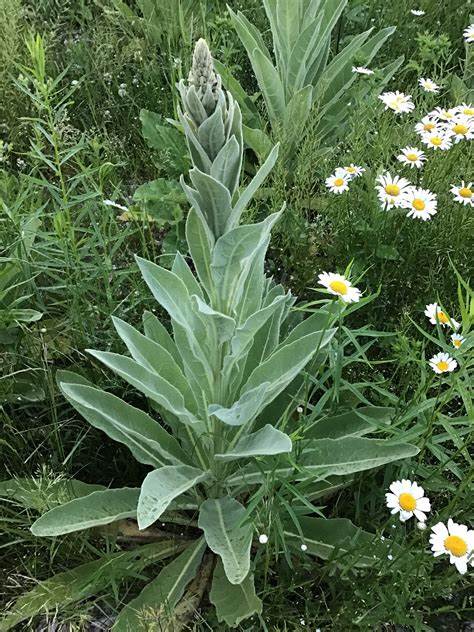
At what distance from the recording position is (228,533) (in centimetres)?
182

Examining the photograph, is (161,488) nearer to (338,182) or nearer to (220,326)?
(220,326)

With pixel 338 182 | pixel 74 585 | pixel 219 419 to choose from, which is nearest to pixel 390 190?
pixel 338 182

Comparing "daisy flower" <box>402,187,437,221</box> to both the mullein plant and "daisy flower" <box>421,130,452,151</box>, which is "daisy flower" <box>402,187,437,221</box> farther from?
the mullein plant

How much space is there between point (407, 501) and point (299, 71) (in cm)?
211

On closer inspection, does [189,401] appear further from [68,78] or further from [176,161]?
[68,78]

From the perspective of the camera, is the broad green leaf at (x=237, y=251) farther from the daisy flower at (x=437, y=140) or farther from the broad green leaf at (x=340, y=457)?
the daisy flower at (x=437, y=140)

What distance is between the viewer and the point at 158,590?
73.2 inches

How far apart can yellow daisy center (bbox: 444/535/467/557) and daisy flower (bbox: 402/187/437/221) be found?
114 centimetres

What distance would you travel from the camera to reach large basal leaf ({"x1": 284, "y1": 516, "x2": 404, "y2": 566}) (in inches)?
69.4

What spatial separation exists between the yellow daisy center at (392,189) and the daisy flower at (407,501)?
3.60 feet

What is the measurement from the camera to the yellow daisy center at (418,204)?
7.68 feet

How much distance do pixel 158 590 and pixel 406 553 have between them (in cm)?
69

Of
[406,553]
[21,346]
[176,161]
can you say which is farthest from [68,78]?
[406,553]

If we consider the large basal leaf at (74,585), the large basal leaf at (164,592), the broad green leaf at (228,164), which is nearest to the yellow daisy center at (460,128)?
the broad green leaf at (228,164)
